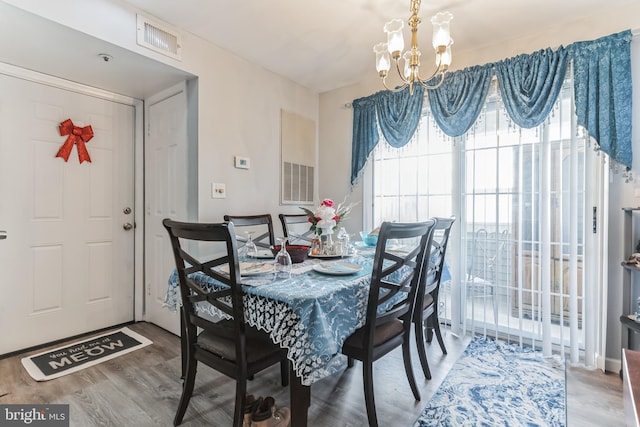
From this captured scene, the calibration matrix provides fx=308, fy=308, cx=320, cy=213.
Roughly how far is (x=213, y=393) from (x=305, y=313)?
1093mm

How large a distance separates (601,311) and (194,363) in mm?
2632

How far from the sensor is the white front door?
230cm

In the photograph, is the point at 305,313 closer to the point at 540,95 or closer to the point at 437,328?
the point at 437,328

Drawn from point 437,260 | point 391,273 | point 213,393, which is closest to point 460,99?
point 437,260

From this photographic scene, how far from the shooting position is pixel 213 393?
1.83m

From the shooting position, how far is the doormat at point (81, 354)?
6.83ft

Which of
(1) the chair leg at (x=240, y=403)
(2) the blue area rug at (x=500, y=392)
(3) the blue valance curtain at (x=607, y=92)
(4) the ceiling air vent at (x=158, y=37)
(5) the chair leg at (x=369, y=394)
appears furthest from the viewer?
(4) the ceiling air vent at (x=158, y=37)

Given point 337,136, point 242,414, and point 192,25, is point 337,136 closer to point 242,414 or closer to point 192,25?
point 192,25

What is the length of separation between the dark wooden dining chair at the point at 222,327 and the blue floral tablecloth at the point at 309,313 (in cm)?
9

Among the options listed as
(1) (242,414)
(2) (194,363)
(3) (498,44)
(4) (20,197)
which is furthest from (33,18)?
(3) (498,44)

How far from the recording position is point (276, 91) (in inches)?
125

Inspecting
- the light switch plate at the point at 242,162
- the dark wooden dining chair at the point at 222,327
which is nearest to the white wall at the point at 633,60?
the light switch plate at the point at 242,162

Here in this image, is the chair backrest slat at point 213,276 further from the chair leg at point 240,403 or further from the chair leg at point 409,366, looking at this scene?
the chair leg at point 409,366

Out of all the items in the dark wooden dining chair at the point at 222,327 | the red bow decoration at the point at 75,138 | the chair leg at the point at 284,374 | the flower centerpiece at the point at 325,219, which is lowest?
the chair leg at the point at 284,374
